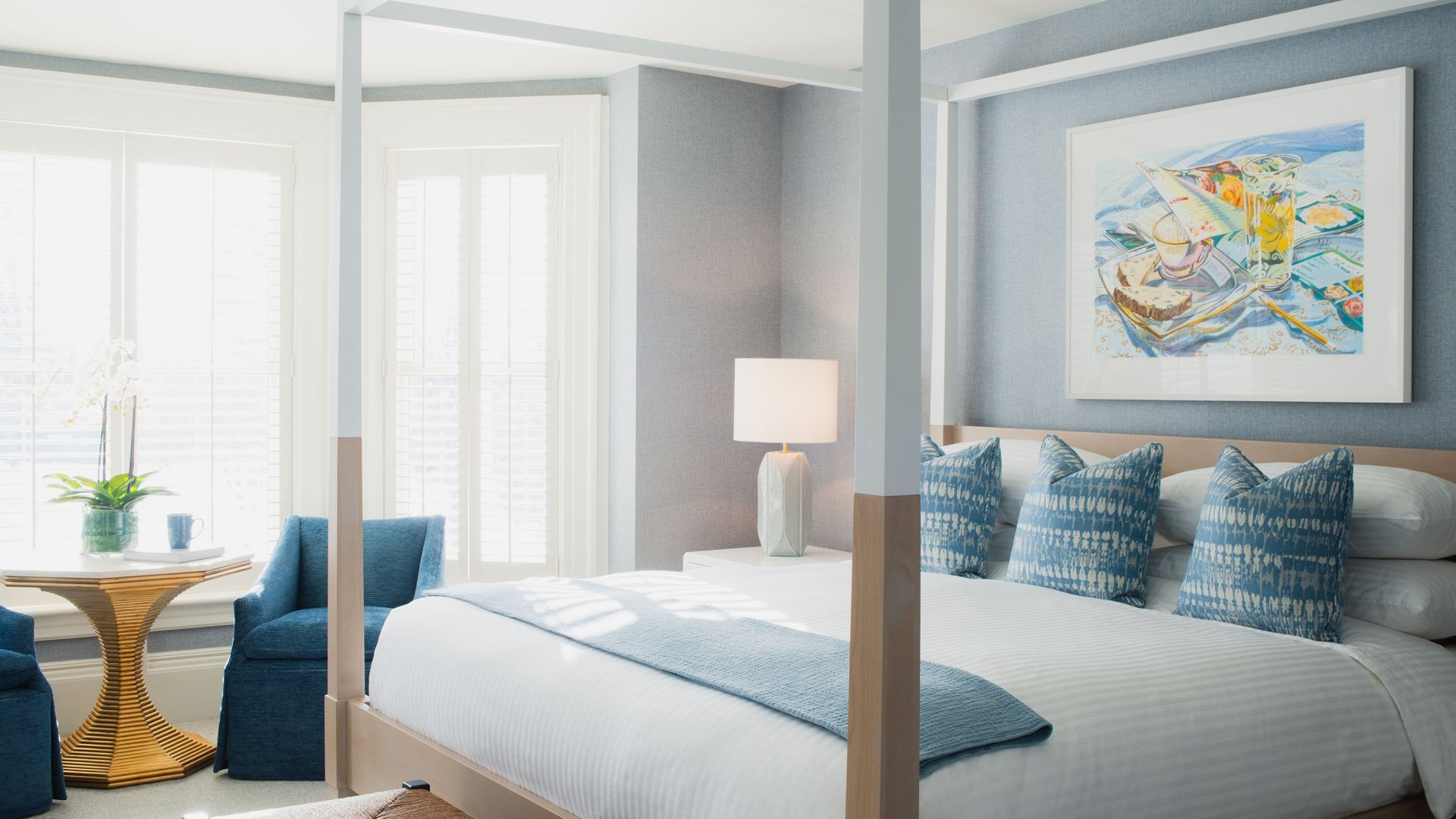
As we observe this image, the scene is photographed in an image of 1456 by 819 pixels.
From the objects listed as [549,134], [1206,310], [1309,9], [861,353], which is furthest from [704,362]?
[861,353]

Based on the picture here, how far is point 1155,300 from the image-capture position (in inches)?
150

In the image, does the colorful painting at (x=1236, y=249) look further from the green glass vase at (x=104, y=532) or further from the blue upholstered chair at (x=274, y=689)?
the green glass vase at (x=104, y=532)

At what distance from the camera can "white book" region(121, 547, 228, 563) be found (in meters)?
4.04

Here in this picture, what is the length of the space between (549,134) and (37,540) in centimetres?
246

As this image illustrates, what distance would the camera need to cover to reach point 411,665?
2.96 meters

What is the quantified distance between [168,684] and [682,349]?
2343 mm

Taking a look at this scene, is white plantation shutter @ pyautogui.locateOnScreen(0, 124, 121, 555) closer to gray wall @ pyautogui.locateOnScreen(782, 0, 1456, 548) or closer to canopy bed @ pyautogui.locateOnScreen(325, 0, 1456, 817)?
canopy bed @ pyautogui.locateOnScreen(325, 0, 1456, 817)

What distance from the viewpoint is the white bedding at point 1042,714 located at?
2.00 metres

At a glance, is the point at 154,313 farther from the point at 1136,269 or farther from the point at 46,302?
the point at 1136,269

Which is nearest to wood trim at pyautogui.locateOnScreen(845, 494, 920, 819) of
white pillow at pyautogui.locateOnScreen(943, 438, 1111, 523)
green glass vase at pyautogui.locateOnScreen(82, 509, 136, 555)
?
white pillow at pyautogui.locateOnScreen(943, 438, 1111, 523)

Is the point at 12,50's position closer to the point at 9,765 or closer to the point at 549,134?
the point at 549,134

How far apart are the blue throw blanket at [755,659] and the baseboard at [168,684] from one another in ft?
6.51

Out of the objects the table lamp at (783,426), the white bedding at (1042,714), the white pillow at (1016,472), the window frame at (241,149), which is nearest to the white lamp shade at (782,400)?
the table lamp at (783,426)

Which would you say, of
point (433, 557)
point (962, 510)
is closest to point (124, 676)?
point (433, 557)
